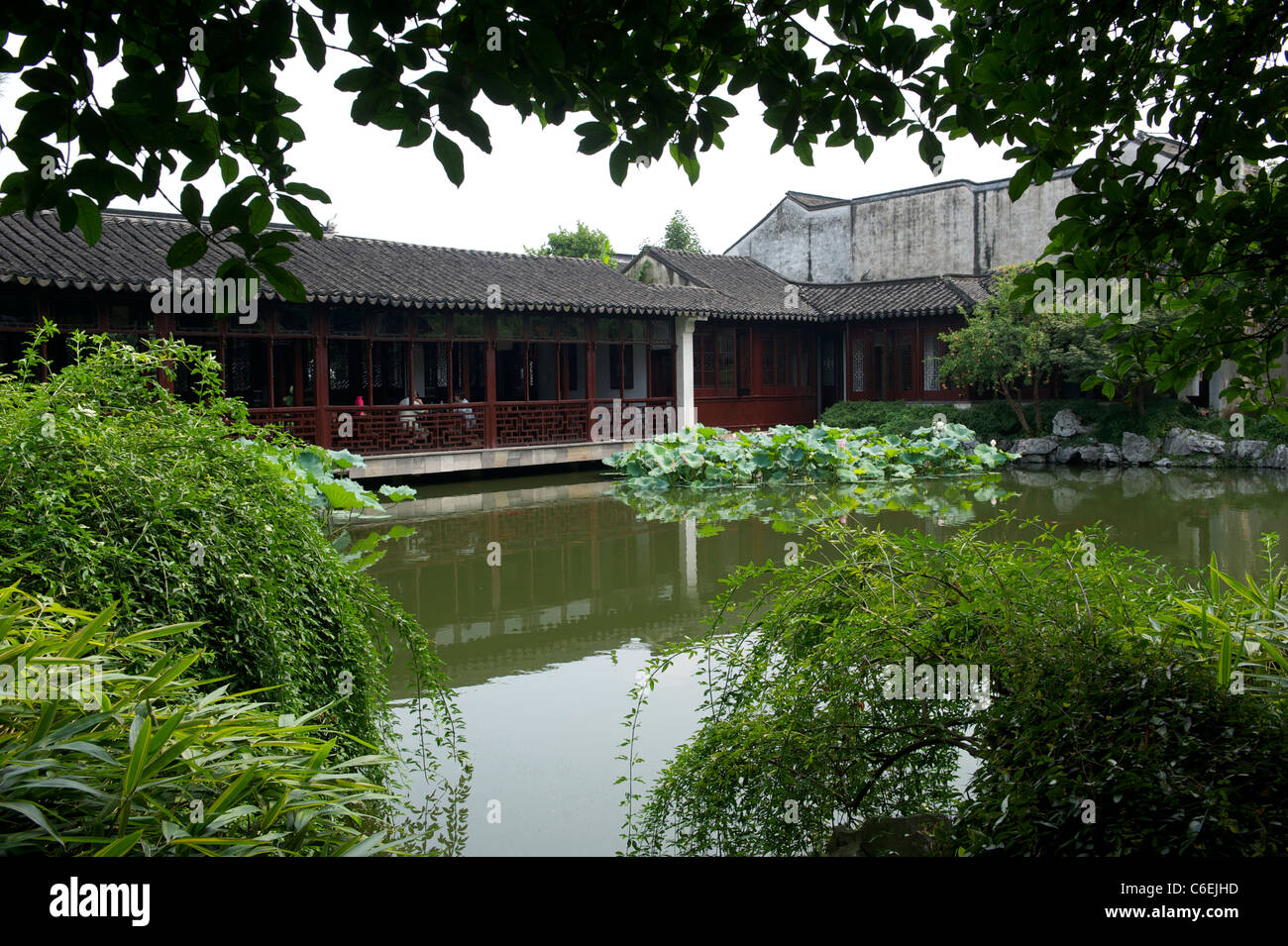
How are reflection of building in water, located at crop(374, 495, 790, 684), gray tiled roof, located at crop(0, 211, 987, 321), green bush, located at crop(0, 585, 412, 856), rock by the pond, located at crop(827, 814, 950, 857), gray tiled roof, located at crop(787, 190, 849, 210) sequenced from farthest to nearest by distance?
gray tiled roof, located at crop(787, 190, 849, 210) → gray tiled roof, located at crop(0, 211, 987, 321) → reflection of building in water, located at crop(374, 495, 790, 684) → rock by the pond, located at crop(827, 814, 950, 857) → green bush, located at crop(0, 585, 412, 856)

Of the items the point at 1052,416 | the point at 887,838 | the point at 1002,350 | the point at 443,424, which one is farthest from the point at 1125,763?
the point at 1052,416

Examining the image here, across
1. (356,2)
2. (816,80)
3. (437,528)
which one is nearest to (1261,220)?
(816,80)

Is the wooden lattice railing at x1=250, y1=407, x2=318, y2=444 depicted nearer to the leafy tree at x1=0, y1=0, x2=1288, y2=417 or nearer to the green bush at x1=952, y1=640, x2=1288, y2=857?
the leafy tree at x1=0, y1=0, x2=1288, y2=417

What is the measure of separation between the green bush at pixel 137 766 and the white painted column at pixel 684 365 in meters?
17.5

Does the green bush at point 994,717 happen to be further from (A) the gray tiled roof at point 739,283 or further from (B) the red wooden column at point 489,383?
(A) the gray tiled roof at point 739,283

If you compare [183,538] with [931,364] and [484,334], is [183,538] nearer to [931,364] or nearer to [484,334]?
[484,334]

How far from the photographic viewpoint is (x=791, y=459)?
51.3ft

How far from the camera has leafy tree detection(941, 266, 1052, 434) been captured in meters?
18.5

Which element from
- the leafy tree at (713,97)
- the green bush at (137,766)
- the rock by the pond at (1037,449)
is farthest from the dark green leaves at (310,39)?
the rock by the pond at (1037,449)

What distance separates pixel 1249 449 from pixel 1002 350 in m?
→ 4.31

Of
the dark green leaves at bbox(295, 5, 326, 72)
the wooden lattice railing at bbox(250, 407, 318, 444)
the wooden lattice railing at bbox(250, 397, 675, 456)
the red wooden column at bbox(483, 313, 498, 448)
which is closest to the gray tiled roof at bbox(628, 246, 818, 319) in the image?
the wooden lattice railing at bbox(250, 397, 675, 456)

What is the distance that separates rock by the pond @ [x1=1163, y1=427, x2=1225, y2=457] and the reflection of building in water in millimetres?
9642

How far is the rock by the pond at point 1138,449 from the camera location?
688 inches
